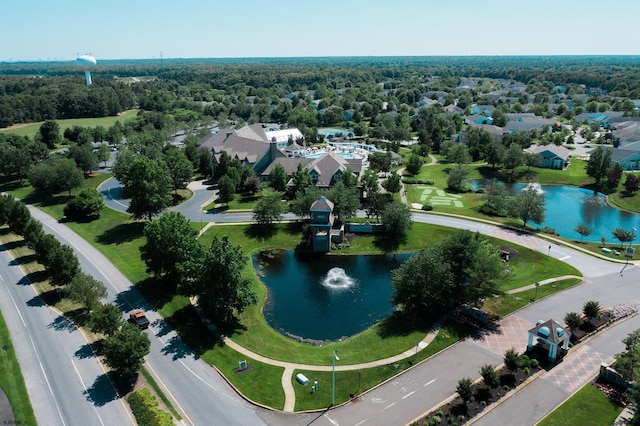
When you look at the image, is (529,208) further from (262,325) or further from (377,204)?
(262,325)

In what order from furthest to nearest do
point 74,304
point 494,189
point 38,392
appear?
1. point 494,189
2. point 74,304
3. point 38,392

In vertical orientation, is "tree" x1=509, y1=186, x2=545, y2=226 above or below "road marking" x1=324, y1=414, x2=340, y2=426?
above

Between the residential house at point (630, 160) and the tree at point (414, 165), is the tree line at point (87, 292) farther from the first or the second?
the residential house at point (630, 160)

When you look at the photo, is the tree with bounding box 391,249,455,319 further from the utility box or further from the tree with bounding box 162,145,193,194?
the tree with bounding box 162,145,193,194

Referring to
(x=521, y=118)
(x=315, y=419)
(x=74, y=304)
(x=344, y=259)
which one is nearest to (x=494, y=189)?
(x=344, y=259)

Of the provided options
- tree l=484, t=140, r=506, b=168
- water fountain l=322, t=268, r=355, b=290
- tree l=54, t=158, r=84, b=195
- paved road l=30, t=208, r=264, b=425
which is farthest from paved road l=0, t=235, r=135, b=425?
tree l=484, t=140, r=506, b=168

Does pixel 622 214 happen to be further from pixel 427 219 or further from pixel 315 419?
pixel 315 419
